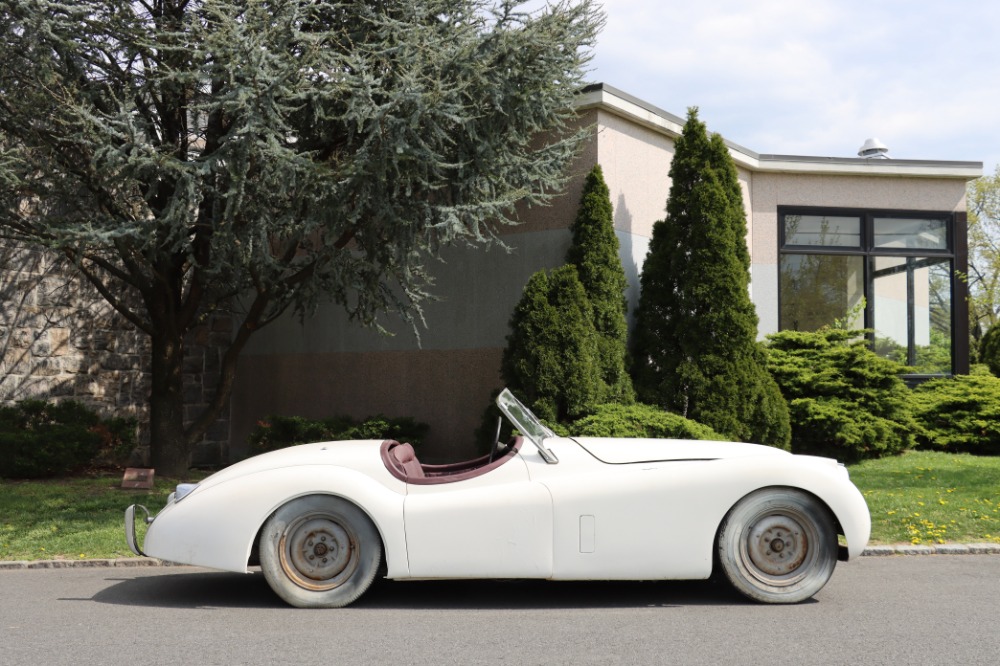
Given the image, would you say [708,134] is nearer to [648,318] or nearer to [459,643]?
[648,318]

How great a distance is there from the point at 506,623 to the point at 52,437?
9.40 metres

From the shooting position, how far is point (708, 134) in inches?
516

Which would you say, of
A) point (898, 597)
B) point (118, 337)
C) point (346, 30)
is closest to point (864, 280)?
point (346, 30)

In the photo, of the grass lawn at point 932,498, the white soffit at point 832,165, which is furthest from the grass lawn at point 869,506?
the white soffit at point 832,165

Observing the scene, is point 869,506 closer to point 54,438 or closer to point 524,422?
point 524,422

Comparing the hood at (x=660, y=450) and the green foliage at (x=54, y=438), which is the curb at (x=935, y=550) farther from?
the green foliage at (x=54, y=438)

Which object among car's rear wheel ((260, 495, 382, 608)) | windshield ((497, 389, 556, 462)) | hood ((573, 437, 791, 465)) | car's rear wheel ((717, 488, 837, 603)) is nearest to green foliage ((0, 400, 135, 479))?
car's rear wheel ((260, 495, 382, 608))

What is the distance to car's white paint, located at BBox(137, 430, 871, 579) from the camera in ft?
18.3

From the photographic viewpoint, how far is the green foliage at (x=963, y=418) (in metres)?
13.9

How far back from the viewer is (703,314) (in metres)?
11.7

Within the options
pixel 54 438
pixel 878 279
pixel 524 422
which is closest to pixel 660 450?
pixel 524 422

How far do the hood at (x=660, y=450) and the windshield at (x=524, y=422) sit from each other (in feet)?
0.84

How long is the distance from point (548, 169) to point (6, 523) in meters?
6.94

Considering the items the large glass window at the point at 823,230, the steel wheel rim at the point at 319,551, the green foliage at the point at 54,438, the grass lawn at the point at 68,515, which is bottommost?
the grass lawn at the point at 68,515
